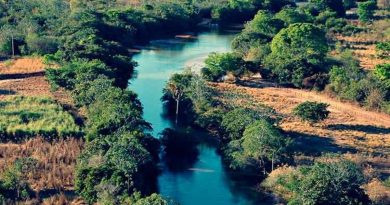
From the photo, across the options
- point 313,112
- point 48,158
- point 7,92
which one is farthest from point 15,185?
point 313,112

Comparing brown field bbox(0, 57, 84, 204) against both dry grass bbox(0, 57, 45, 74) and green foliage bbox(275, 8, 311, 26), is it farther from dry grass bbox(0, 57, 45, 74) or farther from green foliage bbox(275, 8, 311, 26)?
green foliage bbox(275, 8, 311, 26)

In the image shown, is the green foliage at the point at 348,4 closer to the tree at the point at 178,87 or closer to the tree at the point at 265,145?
the tree at the point at 178,87

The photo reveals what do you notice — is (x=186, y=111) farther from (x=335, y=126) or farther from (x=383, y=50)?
(x=383, y=50)

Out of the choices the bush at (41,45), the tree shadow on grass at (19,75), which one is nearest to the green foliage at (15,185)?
the tree shadow on grass at (19,75)

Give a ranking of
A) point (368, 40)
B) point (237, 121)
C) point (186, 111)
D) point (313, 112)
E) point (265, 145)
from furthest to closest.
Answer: point (368, 40)
point (186, 111)
point (313, 112)
point (237, 121)
point (265, 145)

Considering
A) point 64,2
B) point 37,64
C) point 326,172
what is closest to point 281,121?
point 326,172

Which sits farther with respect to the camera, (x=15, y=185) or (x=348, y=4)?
(x=348, y=4)

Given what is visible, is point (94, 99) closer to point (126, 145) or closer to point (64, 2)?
point (126, 145)
